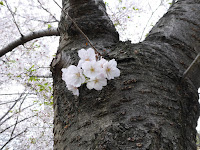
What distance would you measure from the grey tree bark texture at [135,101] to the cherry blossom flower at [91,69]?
130 mm

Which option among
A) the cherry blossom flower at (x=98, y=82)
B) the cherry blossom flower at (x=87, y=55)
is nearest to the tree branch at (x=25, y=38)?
the cherry blossom flower at (x=87, y=55)

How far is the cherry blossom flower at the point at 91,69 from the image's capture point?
699 millimetres

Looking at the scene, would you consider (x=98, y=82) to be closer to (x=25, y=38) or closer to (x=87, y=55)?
(x=87, y=55)

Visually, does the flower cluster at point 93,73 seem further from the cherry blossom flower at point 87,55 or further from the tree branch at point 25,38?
the tree branch at point 25,38

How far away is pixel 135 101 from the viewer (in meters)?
0.73

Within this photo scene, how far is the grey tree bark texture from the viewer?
0.64 m

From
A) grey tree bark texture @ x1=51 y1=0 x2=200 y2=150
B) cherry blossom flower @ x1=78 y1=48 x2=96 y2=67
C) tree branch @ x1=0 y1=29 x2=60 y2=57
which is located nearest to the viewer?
grey tree bark texture @ x1=51 y1=0 x2=200 y2=150

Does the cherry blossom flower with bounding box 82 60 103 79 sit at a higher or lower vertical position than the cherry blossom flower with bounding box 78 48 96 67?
lower

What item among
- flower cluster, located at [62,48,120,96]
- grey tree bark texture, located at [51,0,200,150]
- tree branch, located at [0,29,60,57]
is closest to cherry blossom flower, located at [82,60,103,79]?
flower cluster, located at [62,48,120,96]

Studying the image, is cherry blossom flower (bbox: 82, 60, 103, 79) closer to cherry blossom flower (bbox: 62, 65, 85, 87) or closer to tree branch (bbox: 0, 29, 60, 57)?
cherry blossom flower (bbox: 62, 65, 85, 87)

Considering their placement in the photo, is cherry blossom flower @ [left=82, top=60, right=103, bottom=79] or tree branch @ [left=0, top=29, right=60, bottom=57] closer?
cherry blossom flower @ [left=82, top=60, right=103, bottom=79]

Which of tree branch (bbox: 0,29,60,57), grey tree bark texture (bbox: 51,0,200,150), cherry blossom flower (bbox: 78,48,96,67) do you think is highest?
tree branch (bbox: 0,29,60,57)

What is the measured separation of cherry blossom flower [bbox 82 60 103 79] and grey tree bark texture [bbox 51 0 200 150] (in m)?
0.13

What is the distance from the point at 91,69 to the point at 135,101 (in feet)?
0.81
